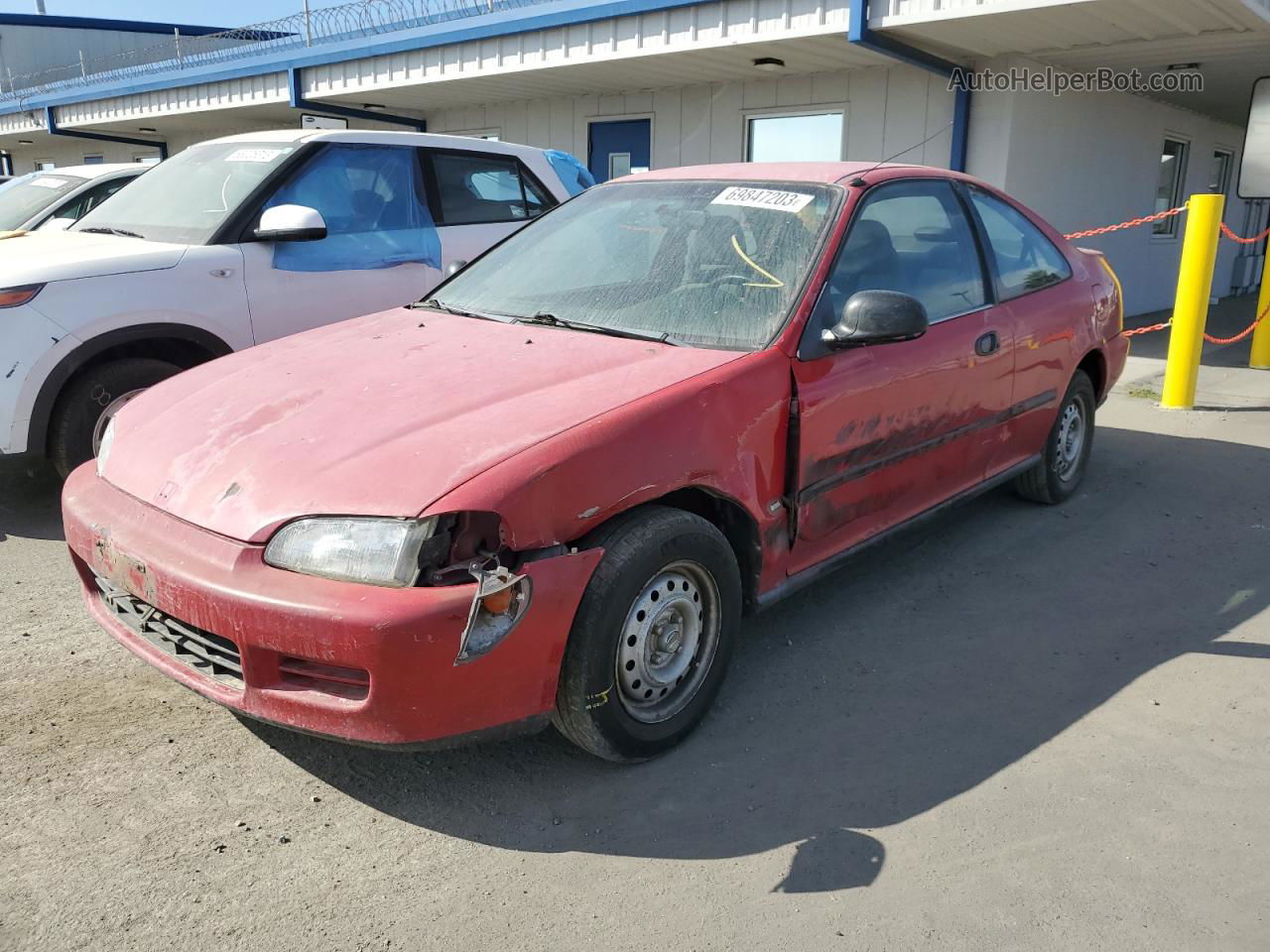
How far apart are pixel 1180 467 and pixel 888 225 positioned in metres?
3.33

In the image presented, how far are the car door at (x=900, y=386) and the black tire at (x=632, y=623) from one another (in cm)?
45

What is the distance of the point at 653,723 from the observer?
2.84m

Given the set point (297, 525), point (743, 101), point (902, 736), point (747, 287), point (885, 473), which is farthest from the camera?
point (743, 101)

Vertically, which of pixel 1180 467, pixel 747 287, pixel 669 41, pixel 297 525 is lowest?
pixel 1180 467

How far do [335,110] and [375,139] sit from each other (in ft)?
31.7

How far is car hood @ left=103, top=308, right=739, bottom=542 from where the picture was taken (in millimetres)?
2477

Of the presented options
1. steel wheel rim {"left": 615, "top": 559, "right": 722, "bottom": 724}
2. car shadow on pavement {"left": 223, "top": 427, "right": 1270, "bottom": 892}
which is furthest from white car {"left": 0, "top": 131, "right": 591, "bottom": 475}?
steel wheel rim {"left": 615, "top": 559, "right": 722, "bottom": 724}

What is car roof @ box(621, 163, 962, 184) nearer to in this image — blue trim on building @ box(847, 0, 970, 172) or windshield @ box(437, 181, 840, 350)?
windshield @ box(437, 181, 840, 350)

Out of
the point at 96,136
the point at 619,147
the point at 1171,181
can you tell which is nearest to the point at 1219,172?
the point at 1171,181

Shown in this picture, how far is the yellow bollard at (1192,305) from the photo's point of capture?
7504mm

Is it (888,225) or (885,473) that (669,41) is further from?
(885,473)

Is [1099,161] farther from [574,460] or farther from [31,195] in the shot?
[574,460]

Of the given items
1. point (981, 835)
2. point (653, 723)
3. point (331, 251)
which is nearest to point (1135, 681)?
point (981, 835)
